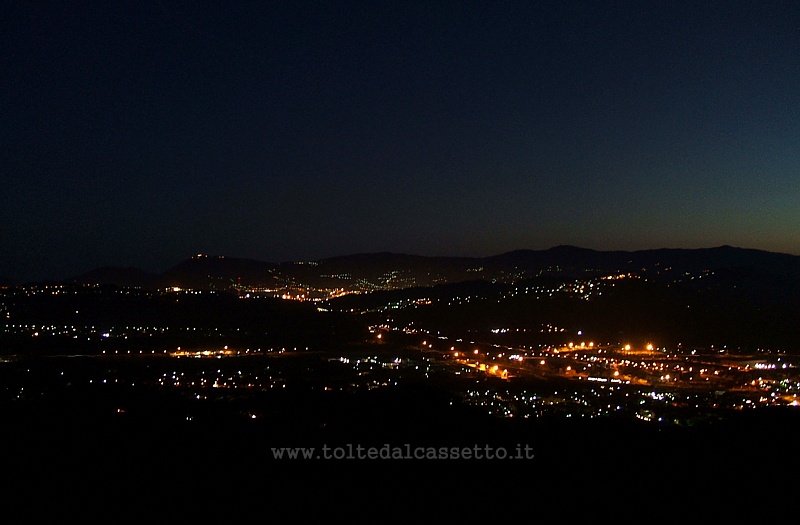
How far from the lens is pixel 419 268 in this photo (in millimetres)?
86875

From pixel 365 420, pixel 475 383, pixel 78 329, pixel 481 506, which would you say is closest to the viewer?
pixel 481 506

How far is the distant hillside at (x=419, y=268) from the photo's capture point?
6831cm

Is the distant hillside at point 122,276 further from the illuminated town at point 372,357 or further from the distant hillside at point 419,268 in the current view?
the illuminated town at point 372,357

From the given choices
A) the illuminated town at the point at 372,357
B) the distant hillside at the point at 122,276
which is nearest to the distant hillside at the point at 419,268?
the distant hillside at the point at 122,276

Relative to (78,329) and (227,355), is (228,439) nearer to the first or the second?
(227,355)

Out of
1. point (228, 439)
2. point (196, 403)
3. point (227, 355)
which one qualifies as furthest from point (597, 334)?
point (228, 439)

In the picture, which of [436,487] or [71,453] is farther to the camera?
[71,453]

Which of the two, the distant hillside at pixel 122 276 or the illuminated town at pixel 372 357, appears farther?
the distant hillside at pixel 122 276

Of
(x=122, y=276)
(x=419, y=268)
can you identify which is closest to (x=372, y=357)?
(x=122, y=276)

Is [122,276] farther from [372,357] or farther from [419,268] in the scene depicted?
[372,357]

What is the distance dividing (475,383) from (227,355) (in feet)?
37.5

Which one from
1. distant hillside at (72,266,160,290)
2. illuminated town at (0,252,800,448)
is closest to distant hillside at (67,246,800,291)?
distant hillside at (72,266,160,290)

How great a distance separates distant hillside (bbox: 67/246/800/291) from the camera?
68312 mm

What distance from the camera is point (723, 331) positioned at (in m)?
37.1
